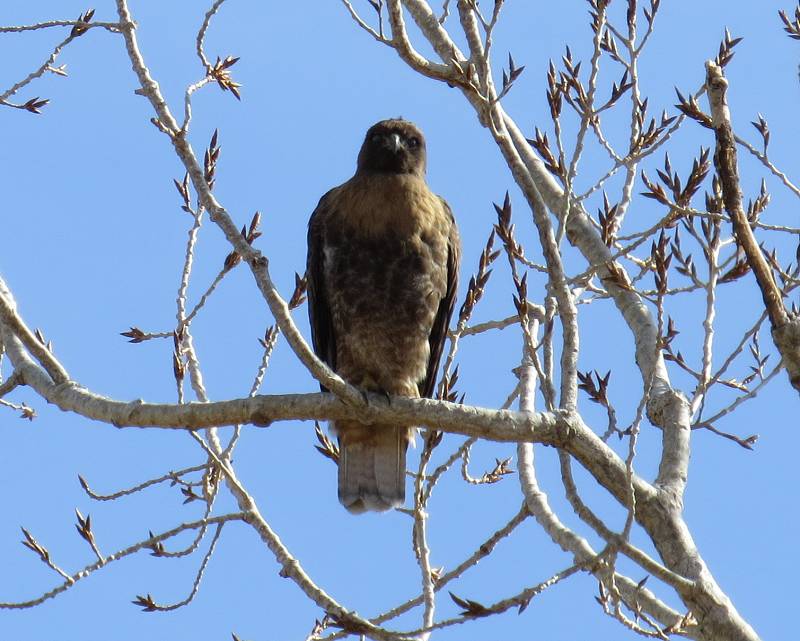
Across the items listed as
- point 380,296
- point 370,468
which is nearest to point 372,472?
point 370,468

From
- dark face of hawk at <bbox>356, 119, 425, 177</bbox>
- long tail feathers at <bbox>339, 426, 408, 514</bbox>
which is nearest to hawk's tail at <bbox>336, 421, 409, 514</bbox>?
long tail feathers at <bbox>339, 426, 408, 514</bbox>

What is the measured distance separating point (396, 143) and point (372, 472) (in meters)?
1.51

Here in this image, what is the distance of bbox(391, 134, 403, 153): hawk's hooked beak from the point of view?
537cm

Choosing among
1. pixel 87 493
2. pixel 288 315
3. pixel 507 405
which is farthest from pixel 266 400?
pixel 507 405

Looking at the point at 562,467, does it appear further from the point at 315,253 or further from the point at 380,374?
the point at 315,253

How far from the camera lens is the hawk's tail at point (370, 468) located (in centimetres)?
513

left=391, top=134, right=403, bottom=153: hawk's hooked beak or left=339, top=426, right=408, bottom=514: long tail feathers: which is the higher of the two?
left=391, top=134, right=403, bottom=153: hawk's hooked beak

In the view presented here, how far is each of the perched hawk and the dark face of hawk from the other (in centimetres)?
1

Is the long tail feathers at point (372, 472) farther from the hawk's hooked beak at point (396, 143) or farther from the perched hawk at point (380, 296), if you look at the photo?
the hawk's hooked beak at point (396, 143)

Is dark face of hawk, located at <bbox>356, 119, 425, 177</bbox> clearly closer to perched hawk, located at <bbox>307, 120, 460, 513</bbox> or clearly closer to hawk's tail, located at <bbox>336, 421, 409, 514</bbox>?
perched hawk, located at <bbox>307, 120, 460, 513</bbox>

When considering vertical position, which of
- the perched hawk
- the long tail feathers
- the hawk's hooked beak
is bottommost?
the long tail feathers

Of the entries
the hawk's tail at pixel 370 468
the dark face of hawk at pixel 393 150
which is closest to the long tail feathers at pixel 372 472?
the hawk's tail at pixel 370 468

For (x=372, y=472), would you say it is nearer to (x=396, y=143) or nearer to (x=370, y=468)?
(x=370, y=468)

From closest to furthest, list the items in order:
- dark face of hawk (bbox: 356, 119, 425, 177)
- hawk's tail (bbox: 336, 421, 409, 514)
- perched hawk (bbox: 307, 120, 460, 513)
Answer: perched hawk (bbox: 307, 120, 460, 513) < hawk's tail (bbox: 336, 421, 409, 514) < dark face of hawk (bbox: 356, 119, 425, 177)
